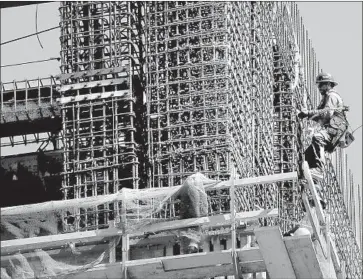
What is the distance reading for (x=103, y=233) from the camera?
25.9 metres

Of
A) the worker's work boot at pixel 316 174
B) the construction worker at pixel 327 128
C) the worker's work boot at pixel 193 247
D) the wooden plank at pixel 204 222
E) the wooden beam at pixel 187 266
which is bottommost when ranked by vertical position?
the wooden beam at pixel 187 266

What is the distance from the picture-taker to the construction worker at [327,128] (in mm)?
29000

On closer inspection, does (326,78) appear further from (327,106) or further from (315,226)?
(315,226)

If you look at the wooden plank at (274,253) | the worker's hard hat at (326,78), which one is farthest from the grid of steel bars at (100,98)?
the wooden plank at (274,253)

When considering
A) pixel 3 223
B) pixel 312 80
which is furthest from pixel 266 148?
pixel 3 223

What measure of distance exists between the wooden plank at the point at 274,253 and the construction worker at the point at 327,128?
4.28 metres

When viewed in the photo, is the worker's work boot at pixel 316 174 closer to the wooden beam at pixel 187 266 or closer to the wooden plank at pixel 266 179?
the wooden plank at pixel 266 179

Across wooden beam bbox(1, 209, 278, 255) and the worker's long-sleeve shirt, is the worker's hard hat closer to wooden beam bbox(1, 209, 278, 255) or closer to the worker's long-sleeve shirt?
the worker's long-sleeve shirt

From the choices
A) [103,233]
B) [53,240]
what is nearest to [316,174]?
[103,233]

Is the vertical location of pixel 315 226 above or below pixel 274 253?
above

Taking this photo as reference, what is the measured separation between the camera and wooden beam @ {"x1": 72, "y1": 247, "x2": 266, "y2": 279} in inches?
989

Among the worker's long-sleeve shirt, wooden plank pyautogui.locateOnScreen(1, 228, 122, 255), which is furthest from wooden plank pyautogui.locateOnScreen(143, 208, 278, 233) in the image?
the worker's long-sleeve shirt

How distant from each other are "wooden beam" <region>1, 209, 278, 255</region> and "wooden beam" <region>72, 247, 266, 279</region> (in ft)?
1.55

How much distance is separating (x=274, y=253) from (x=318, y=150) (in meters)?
4.79
